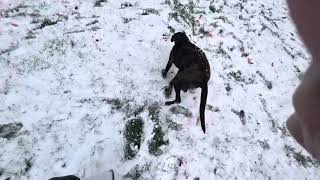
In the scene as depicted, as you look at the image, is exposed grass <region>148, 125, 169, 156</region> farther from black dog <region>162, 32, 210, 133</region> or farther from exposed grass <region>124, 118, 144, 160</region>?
black dog <region>162, 32, 210, 133</region>

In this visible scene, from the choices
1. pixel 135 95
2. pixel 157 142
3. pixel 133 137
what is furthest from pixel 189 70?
pixel 133 137

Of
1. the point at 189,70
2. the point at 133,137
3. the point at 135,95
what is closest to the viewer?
the point at 133,137

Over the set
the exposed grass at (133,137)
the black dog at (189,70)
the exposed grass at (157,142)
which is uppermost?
the black dog at (189,70)

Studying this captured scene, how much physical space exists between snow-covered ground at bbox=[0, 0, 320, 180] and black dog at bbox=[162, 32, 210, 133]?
31 cm

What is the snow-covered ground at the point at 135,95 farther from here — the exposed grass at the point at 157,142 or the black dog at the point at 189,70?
the black dog at the point at 189,70

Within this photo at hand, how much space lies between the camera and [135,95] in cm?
531

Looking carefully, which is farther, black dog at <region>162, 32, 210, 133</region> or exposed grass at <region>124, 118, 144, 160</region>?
black dog at <region>162, 32, 210, 133</region>

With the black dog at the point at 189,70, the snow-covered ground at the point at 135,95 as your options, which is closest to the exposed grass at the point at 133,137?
the snow-covered ground at the point at 135,95

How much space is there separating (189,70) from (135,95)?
883 millimetres

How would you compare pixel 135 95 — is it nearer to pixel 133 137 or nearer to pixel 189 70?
pixel 133 137

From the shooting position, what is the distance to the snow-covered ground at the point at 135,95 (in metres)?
4.55

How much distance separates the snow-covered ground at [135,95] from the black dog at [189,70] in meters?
0.31

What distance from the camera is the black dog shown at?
493 cm

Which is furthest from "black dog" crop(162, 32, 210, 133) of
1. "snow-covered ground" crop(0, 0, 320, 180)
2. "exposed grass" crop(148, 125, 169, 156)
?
"exposed grass" crop(148, 125, 169, 156)
